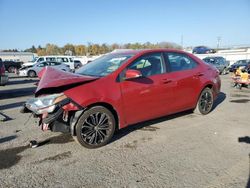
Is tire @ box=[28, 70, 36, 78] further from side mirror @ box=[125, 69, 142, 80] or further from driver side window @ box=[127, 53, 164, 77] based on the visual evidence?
side mirror @ box=[125, 69, 142, 80]

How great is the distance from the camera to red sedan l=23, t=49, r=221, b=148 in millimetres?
4336

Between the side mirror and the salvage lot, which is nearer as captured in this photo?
the salvage lot

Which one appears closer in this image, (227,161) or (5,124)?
(227,161)

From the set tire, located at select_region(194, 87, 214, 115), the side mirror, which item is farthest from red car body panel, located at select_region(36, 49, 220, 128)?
tire, located at select_region(194, 87, 214, 115)

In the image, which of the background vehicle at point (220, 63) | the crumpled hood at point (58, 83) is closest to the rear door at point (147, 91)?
the crumpled hood at point (58, 83)

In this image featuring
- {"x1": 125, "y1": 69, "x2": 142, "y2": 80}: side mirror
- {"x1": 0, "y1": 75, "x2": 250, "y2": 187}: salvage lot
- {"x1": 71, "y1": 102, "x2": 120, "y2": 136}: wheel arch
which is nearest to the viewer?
{"x1": 0, "y1": 75, "x2": 250, "y2": 187}: salvage lot

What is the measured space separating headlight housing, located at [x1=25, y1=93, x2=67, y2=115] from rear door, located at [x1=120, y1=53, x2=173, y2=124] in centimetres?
117

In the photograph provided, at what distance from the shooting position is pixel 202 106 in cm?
665

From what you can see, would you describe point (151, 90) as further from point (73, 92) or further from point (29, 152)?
point (29, 152)

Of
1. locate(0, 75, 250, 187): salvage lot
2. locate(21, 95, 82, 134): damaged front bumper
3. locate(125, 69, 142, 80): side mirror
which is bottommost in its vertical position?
locate(0, 75, 250, 187): salvage lot

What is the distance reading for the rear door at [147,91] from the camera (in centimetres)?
487

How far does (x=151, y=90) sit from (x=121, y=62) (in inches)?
32.2

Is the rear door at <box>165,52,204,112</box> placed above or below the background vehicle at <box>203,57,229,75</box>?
above

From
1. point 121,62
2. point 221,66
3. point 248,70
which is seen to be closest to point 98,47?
point 221,66
